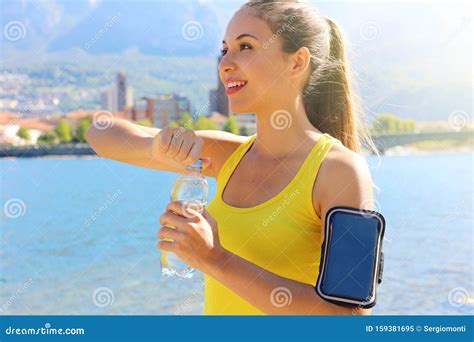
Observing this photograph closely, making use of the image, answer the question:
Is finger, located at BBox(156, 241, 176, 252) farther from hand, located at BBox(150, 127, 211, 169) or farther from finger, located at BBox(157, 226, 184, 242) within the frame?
hand, located at BBox(150, 127, 211, 169)

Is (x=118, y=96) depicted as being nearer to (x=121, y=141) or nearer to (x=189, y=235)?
(x=121, y=141)

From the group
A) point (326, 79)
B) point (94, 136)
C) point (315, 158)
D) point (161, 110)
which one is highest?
point (326, 79)

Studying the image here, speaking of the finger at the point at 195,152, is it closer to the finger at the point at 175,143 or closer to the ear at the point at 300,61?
the finger at the point at 175,143

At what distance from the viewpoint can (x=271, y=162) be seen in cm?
213

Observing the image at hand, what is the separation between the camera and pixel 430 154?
232 ft

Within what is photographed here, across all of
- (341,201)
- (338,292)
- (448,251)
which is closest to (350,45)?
(341,201)

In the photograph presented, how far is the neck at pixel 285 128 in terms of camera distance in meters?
2.11

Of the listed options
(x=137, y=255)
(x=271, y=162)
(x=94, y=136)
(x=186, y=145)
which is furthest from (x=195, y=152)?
(x=137, y=255)

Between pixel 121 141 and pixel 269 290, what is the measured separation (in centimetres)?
97

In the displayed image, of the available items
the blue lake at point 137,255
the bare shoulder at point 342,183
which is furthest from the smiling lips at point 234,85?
the blue lake at point 137,255

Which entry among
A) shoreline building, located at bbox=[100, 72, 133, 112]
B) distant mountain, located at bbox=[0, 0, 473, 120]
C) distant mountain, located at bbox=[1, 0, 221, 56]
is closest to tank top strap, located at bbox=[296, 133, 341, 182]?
distant mountain, located at bbox=[0, 0, 473, 120]

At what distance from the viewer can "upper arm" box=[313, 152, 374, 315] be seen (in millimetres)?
1691

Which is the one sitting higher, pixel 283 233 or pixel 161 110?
pixel 283 233

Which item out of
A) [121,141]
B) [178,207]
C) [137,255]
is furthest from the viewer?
[137,255]
